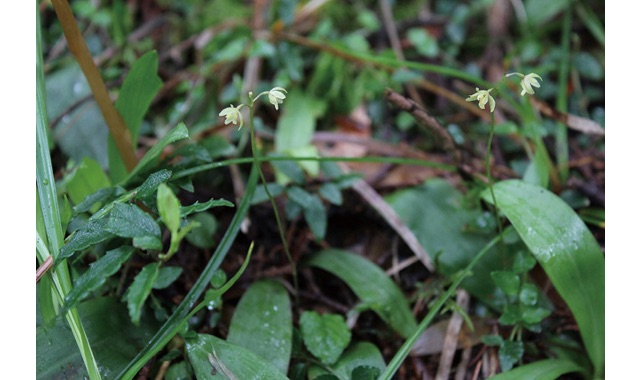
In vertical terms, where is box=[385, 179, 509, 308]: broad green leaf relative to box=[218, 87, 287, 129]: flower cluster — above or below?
below

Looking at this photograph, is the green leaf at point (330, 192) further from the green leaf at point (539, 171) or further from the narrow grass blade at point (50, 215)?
the narrow grass blade at point (50, 215)

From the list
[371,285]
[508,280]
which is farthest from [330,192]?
[508,280]

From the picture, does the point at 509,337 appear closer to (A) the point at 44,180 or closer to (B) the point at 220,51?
(A) the point at 44,180

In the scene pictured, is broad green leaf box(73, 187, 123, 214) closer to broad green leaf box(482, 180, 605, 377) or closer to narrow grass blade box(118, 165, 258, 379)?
narrow grass blade box(118, 165, 258, 379)

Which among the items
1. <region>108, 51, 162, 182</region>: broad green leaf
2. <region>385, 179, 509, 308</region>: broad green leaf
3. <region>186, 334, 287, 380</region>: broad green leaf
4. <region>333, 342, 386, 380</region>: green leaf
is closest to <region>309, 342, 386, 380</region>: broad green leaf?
<region>333, 342, 386, 380</region>: green leaf

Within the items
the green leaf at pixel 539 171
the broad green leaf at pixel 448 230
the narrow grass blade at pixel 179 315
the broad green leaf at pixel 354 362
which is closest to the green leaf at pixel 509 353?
the broad green leaf at pixel 448 230

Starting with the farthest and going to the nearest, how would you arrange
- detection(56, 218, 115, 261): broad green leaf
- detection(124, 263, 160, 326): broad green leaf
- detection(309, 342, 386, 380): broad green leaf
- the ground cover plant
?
detection(309, 342, 386, 380): broad green leaf → the ground cover plant → detection(56, 218, 115, 261): broad green leaf → detection(124, 263, 160, 326): broad green leaf

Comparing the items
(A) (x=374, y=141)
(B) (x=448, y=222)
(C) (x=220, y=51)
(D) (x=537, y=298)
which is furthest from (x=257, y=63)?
(D) (x=537, y=298)
